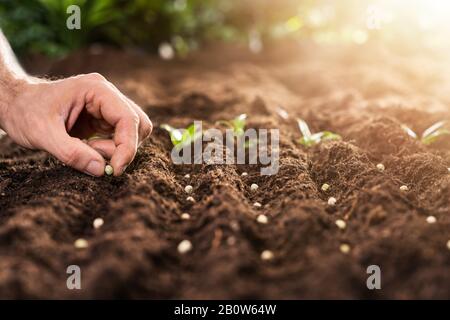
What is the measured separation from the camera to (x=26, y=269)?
57.1 inches

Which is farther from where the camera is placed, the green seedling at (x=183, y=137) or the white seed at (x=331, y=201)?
the green seedling at (x=183, y=137)

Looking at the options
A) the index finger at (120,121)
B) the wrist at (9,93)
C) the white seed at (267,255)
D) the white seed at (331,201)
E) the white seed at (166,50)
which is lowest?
the white seed at (267,255)

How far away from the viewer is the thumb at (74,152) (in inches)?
76.4

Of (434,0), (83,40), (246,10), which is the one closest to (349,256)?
(83,40)

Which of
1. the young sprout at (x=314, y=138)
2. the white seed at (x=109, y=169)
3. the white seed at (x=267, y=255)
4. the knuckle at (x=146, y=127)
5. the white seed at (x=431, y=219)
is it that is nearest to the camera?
the white seed at (x=267, y=255)

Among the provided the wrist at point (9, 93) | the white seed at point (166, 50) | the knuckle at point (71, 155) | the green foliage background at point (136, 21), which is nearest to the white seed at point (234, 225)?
the knuckle at point (71, 155)

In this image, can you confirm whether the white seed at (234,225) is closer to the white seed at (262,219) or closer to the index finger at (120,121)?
the white seed at (262,219)

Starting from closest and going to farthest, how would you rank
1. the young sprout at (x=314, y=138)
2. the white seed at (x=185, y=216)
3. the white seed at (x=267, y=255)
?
1. the white seed at (x=267, y=255)
2. the white seed at (x=185, y=216)
3. the young sprout at (x=314, y=138)

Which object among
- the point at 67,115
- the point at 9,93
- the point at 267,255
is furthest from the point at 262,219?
the point at 9,93

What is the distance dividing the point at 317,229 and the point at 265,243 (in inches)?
7.4

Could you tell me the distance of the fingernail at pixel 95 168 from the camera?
2.00 metres

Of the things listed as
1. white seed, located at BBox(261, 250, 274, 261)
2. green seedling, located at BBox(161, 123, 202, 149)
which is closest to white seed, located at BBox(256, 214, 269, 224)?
white seed, located at BBox(261, 250, 274, 261)

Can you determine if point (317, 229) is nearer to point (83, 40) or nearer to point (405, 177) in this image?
point (405, 177)

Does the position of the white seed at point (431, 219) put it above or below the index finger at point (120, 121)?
below
